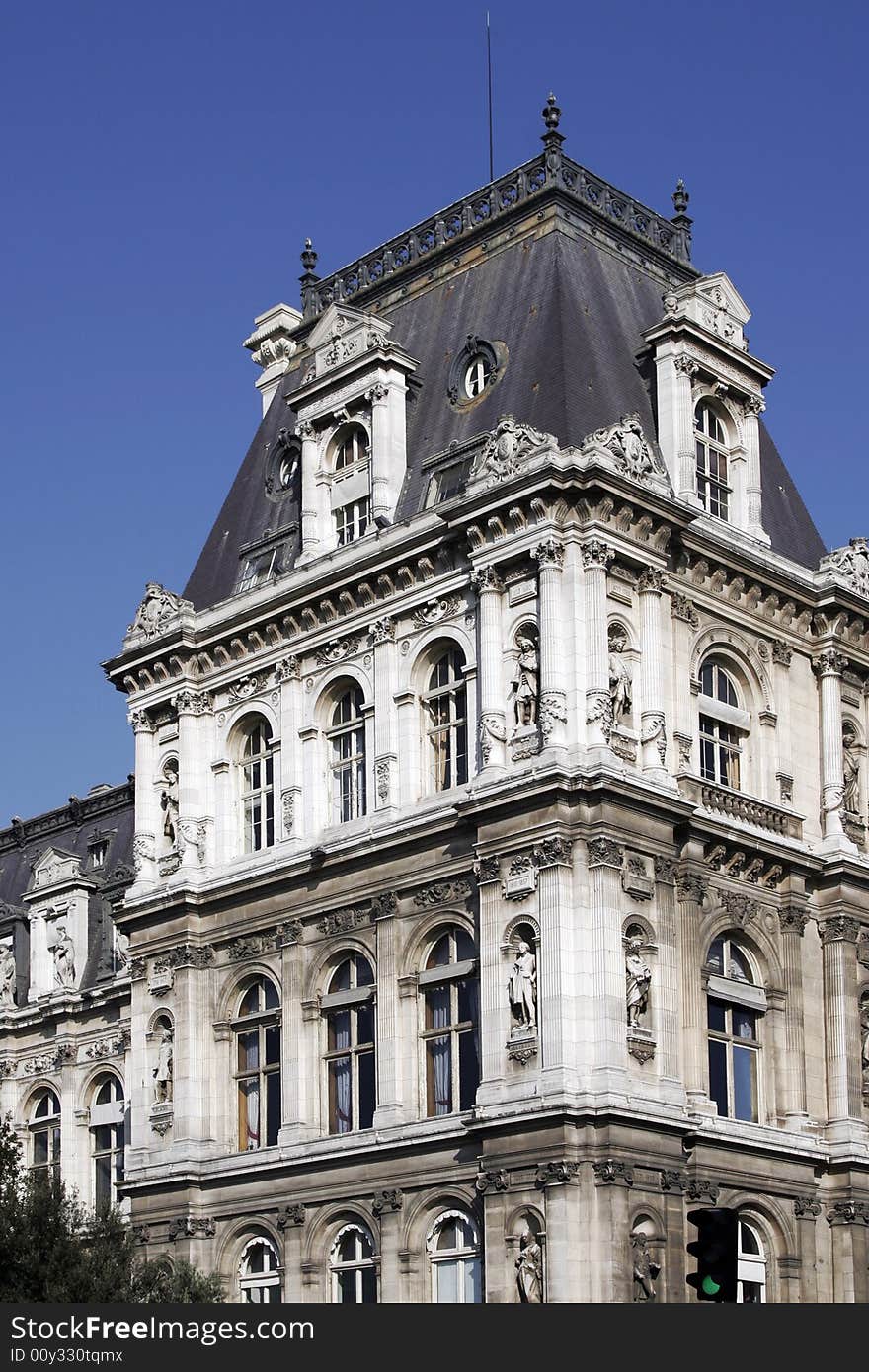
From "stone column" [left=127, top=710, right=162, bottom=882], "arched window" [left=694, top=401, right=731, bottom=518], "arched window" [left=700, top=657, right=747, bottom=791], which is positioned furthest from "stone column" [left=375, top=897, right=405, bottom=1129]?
"arched window" [left=694, top=401, right=731, bottom=518]

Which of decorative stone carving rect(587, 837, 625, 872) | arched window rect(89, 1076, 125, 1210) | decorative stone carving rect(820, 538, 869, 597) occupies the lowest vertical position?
arched window rect(89, 1076, 125, 1210)

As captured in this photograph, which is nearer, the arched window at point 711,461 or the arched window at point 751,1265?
the arched window at point 751,1265

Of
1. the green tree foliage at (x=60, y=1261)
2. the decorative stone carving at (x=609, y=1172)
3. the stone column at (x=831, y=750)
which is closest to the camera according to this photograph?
the green tree foliage at (x=60, y=1261)

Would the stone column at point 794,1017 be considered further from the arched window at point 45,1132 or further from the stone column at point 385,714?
the arched window at point 45,1132

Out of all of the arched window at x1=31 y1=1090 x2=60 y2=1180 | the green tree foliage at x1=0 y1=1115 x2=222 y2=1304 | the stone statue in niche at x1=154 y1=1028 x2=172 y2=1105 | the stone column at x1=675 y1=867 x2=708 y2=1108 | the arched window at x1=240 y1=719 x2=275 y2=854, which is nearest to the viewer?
the green tree foliage at x1=0 y1=1115 x2=222 y2=1304

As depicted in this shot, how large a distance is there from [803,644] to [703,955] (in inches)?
353

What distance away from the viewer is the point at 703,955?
47375 millimetres

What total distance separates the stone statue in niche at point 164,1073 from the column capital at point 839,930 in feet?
49.2

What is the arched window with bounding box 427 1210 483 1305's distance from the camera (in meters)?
45.2

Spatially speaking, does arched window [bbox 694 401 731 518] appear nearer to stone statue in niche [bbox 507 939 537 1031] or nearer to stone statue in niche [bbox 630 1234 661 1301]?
stone statue in niche [bbox 507 939 537 1031]

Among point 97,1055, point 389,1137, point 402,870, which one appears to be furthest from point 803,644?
point 97,1055

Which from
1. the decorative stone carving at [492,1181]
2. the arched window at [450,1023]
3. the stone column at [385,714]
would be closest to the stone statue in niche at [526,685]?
the stone column at [385,714]

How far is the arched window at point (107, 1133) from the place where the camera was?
61.1 m

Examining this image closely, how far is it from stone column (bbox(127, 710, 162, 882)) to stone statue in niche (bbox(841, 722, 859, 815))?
1615cm
